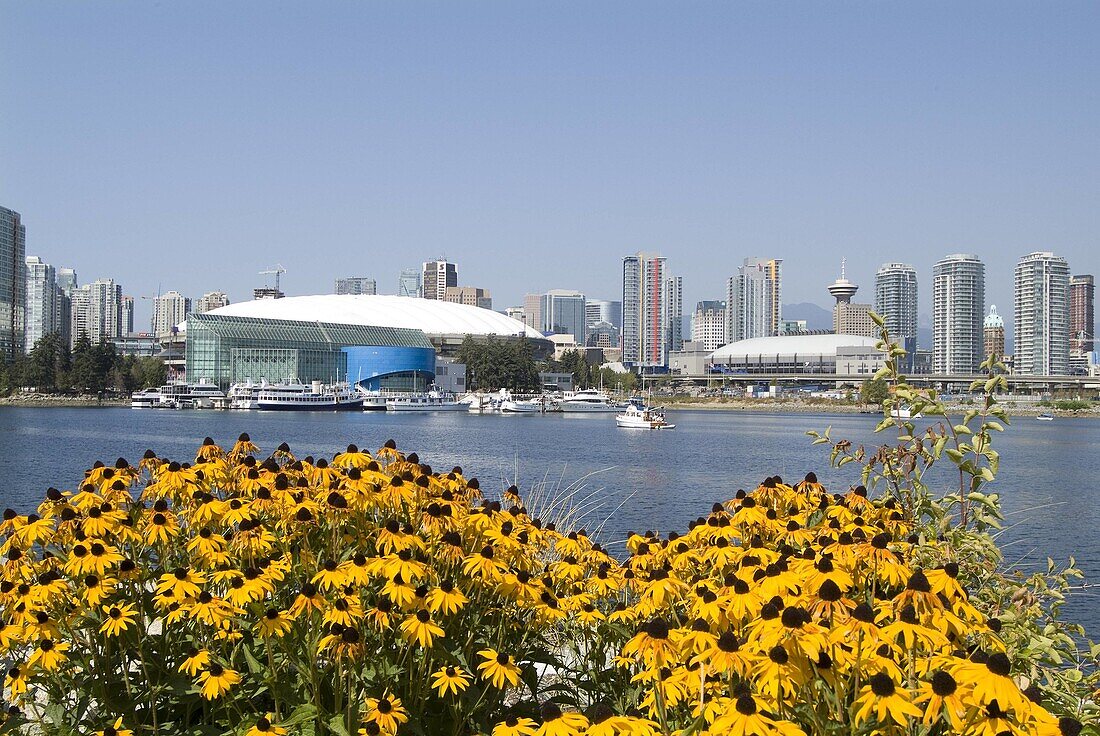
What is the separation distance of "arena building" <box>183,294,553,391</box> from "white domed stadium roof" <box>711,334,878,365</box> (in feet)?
203

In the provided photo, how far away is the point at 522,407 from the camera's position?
103688 mm

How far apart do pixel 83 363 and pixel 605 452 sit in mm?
78001

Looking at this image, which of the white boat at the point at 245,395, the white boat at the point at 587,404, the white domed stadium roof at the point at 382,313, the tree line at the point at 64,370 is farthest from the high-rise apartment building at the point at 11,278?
the white boat at the point at 587,404

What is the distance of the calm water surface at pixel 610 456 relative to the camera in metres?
22.7

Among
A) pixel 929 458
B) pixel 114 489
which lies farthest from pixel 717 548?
pixel 114 489

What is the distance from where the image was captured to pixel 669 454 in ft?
161

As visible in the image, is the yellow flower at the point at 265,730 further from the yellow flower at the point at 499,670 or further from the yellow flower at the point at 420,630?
the yellow flower at the point at 499,670

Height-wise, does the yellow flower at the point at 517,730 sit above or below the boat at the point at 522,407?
above

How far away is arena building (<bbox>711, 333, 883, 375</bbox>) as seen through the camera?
165m

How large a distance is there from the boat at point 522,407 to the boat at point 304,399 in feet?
49.9

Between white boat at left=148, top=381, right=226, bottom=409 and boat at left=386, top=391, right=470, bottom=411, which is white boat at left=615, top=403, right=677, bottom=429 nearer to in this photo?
Answer: boat at left=386, top=391, right=470, bottom=411

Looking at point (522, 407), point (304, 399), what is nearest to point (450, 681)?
point (304, 399)

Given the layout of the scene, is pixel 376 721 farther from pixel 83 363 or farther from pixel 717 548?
pixel 83 363

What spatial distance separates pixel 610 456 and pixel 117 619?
144 ft
